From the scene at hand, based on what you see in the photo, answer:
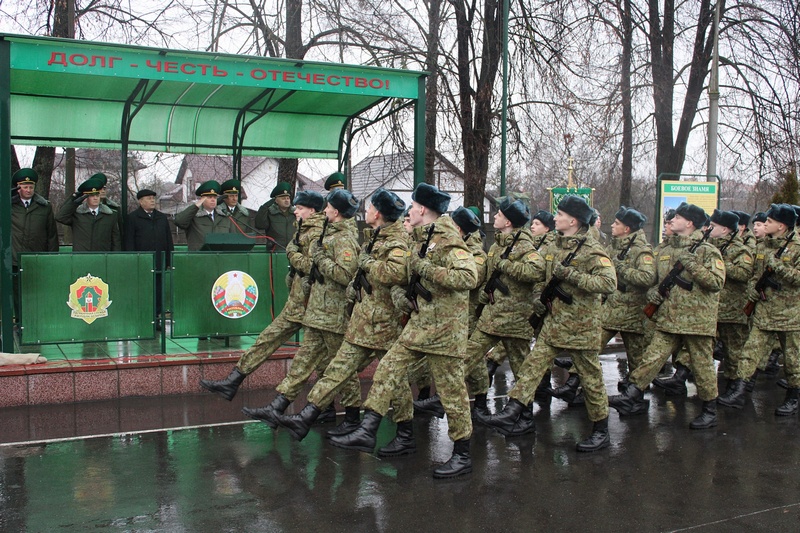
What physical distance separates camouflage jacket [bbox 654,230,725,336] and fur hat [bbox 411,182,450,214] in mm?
2612

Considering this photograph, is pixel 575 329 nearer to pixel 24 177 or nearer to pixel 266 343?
pixel 266 343

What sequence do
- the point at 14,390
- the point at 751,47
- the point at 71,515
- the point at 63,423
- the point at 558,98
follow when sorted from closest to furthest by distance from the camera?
1. the point at 71,515
2. the point at 63,423
3. the point at 14,390
4. the point at 558,98
5. the point at 751,47

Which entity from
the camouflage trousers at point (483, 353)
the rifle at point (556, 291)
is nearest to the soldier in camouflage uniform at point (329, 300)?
the camouflage trousers at point (483, 353)

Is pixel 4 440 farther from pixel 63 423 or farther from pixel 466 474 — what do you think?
pixel 466 474

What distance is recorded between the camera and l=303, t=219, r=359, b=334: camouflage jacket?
6.23 m

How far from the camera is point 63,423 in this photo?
6727 millimetres

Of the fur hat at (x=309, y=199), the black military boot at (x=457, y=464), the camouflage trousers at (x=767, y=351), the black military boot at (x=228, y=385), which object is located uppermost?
the fur hat at (x=309, y=199)

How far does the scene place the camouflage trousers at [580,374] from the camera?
6156mm

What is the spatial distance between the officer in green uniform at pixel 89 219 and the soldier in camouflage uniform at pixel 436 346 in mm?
5251

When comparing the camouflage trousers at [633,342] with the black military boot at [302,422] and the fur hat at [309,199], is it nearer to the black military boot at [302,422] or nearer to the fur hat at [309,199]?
the fur hat at [309,199]

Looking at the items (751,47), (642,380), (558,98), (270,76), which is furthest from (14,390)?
(751,47)

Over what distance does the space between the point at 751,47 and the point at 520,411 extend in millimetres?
15390

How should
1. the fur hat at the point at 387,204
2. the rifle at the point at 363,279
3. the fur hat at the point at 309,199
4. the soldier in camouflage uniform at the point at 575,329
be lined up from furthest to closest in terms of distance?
the fur hat at the point at 309,199, the soldier in camouflage uniform at the point at 575,329, the rifle at the point at 363,279, the fur hat at the point at 387,204

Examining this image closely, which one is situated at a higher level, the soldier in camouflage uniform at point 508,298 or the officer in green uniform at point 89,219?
the officer in green uniform at point 89,219
